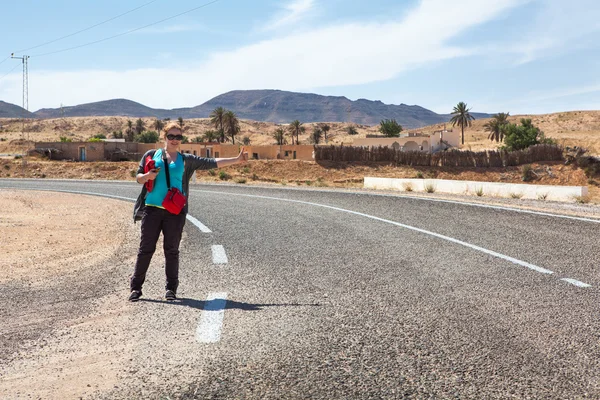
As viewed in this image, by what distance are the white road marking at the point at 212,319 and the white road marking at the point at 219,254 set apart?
2.13m

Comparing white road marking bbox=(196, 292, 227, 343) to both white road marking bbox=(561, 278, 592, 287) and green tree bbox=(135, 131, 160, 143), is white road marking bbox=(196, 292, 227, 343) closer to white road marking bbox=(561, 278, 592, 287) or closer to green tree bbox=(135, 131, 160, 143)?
white road marking bbox=(561, 278, 592, 287)

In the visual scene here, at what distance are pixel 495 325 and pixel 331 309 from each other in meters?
1.55

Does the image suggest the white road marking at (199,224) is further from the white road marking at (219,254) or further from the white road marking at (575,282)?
the white road marking at (575,282)

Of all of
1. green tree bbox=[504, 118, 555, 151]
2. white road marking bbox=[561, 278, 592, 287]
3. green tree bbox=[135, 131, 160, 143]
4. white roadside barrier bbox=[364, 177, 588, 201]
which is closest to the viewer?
white road marking bbox=[561, 278, 592, 287]

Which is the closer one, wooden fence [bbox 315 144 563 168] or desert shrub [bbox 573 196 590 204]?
desert shrub [bbox 573 196 590 204]

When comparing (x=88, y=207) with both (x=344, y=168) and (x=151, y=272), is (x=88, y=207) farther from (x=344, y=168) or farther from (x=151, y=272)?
(x=344, y=168)

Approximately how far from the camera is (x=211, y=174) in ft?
161

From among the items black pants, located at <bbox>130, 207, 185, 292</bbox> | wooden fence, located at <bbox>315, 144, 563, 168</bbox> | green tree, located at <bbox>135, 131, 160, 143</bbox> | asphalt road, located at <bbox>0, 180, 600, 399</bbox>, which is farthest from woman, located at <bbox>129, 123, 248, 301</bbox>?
green tree, located at <bbox>135, 131, 160, 143</bbox>

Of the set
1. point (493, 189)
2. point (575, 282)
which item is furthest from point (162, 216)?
point (493, 189)

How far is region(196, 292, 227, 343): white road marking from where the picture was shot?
4828 mm

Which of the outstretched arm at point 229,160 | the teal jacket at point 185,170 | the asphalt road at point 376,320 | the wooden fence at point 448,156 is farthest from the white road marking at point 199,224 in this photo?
the wooden fence at point 448,156

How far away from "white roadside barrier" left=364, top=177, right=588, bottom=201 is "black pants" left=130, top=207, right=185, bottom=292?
17.8 m

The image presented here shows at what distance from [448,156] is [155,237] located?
50.0 metres

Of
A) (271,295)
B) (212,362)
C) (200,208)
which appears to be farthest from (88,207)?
(212,362)
